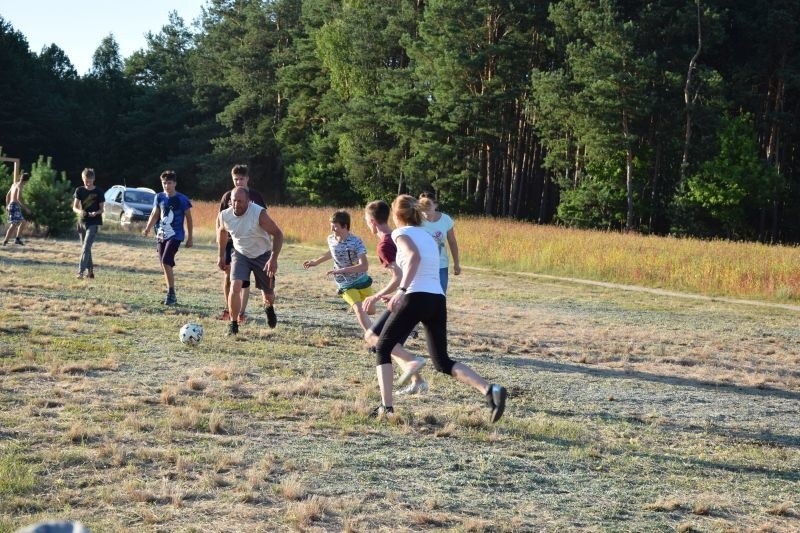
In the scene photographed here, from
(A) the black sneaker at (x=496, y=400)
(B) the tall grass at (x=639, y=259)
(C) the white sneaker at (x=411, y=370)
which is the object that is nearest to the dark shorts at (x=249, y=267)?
(C) the white sneaker at (x=411, y=370)

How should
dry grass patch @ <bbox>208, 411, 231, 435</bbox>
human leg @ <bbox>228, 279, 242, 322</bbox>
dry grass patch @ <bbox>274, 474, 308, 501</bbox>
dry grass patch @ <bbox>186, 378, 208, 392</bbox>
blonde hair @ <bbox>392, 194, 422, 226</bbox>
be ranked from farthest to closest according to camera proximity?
human leg @ <bbox>228, 279, 242, 322</bbox>, dry grass patch @ <bbox>186, 378, 208, 392</bbox>, blonde hair @ <bbox>392, 194, 422, 226</bbox>, dry grass patch @ <bbox>208, 411, 231, 435</bbox>, dry grass patch @ <bbox>274, 474, 308, 501</bbox>

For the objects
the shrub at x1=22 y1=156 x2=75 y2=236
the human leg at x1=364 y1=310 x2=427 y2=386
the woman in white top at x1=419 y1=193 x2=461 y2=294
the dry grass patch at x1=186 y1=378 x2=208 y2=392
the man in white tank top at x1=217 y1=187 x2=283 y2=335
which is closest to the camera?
the human leg at x1=364 y1=310 x2=427 y2=386

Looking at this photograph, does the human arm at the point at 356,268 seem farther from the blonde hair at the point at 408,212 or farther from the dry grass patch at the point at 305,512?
the dry grass patch at the point at 305,512

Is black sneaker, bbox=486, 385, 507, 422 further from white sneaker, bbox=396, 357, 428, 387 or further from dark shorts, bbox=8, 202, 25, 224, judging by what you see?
dark shorts, bbox=8, 202, 25, 224

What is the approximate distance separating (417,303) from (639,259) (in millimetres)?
17162

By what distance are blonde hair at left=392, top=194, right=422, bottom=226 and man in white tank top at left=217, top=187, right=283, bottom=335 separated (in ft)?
11.9

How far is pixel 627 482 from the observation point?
575cm

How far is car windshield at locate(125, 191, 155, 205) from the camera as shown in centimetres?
3615

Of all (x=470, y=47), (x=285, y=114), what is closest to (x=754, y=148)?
(x=470, y=47)

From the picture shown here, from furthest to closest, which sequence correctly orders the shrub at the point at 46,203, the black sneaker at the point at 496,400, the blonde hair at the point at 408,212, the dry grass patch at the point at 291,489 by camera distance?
the shrub at the point at 46,203
the blonde hair at the point at 408,212
the black sneaker at the point at 496,400
the dry grass patch at the point at 291,489

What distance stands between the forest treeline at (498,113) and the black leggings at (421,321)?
3542 cm

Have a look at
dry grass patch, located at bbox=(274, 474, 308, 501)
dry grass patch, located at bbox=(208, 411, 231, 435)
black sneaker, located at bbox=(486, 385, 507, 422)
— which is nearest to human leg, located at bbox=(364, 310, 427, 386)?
black sneaker, located at bbox=(486, 385, 507, 422)

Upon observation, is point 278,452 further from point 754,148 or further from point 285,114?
point 285,114

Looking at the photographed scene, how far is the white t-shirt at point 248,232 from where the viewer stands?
1076 cm
